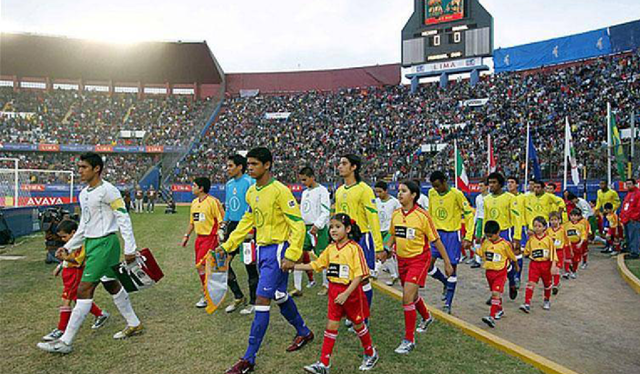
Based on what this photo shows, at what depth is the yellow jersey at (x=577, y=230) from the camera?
10.1 meters

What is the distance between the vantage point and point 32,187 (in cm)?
2816

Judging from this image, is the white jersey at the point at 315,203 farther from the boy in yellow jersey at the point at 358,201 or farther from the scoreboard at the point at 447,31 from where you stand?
the scoreboard at the point at 447,31

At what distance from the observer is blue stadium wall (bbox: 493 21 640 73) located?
33750 millimetres

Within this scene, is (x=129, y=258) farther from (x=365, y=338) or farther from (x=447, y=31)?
(x=447, y=31)

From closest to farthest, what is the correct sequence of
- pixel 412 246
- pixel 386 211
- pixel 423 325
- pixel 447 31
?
pixel 412 246
pixel 423 325
pixel 386 211
pixel 447 31

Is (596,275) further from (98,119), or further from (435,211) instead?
(98,119)

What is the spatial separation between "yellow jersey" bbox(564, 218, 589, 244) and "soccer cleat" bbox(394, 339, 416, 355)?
22.4ft

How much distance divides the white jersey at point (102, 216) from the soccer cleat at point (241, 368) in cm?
185

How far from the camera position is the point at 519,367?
15.0ft

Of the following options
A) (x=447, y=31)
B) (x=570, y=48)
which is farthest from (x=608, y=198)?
(x=570, y=48)

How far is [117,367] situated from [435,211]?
16.0ft

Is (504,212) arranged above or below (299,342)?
above

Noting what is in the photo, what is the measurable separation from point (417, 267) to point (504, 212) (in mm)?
3385

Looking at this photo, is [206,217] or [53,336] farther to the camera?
[206,217]
